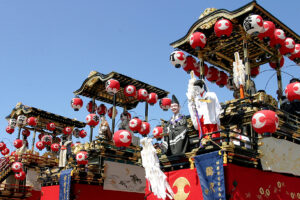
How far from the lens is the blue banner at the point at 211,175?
887 cm

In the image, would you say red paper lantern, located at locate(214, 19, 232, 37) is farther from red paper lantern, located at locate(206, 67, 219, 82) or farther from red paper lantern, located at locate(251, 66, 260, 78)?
red paper lantern, located at locate(251, 66, 260, 78)

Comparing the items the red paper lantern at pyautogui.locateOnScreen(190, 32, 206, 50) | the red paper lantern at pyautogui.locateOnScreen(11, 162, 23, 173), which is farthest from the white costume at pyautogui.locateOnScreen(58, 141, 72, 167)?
the red paper lantern at pyautogui.locateOnScreen(190, 32, 206, 50)

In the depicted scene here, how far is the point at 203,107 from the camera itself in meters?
10.5

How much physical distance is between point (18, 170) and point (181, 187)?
13.5 metres

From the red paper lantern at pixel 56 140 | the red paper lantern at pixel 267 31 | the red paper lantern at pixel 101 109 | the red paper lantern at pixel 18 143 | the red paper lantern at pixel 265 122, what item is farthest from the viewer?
the red paper lantern at pixel 56 140

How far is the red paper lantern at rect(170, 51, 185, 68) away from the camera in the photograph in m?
13.9

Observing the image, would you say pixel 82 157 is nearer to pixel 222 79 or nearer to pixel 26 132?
pixel 222 79

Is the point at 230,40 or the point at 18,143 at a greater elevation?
the point at 230,40

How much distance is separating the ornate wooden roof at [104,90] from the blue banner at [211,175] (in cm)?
906

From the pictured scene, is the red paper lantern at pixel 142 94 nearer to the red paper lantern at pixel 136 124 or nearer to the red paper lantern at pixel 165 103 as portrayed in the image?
the red paper lantern at pixel 165 103

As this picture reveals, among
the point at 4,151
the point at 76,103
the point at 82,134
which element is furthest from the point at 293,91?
the point at 4,151

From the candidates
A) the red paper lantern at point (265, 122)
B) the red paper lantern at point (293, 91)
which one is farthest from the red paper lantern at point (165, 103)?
the red paper lantern at point (265, 122)

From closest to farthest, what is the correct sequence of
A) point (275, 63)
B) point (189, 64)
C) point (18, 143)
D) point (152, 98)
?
point (189, 64), point (275, 63), point (152, 98), point (18, 143)

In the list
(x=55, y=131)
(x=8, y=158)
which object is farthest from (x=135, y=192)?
(x=55, y=131)
